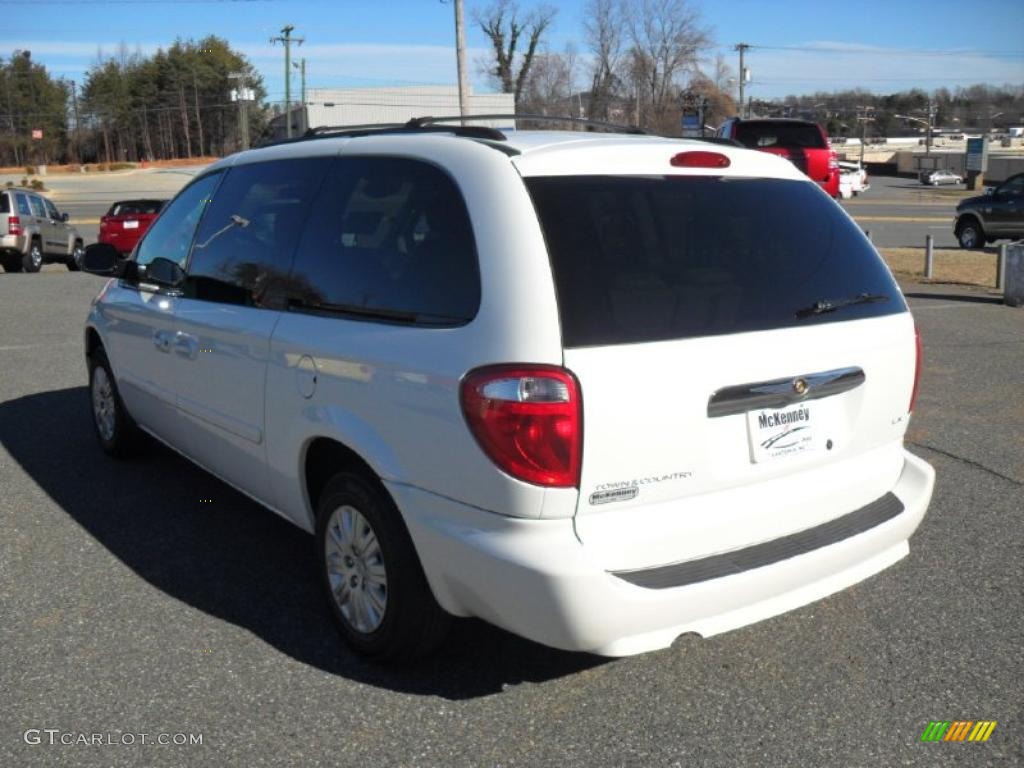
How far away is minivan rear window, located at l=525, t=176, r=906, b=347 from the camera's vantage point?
3141mm

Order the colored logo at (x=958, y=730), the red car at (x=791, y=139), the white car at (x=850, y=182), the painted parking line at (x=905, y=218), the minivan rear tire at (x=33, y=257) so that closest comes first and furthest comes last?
the colored logo at (x=958, y=730) → the red car at (x=791, y=139) → the minivan rear tire at (x=33, y=257) → the painted parking line at (x=905, y=218) → the white car at (x=850, y=182)

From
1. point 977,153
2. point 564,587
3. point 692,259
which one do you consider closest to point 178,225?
point 692,259

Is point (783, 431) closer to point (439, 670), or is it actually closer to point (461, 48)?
point (439, 670)

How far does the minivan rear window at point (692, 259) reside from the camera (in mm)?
3141

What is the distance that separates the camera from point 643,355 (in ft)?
10.1

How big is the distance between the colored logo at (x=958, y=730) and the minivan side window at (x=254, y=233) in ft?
8.88

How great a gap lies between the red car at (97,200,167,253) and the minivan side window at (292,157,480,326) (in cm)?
2254

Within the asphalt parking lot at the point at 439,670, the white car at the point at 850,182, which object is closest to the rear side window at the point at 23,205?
the asphalt parking lot at the point at 439,670

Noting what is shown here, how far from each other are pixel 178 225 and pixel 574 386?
3117mm

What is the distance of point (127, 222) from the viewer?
2538 centimetres

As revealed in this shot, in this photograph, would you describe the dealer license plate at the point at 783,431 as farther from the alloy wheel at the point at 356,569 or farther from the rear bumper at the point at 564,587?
the alloy wheel at the point at 356,569

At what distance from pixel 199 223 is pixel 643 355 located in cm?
277

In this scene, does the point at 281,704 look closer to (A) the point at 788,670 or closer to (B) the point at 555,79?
(A) the point at 788,670

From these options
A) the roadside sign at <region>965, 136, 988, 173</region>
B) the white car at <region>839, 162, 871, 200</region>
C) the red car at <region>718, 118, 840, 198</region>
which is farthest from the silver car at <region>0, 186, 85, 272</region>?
the roadside sign at <region>965, 136, 988, 173</region>
